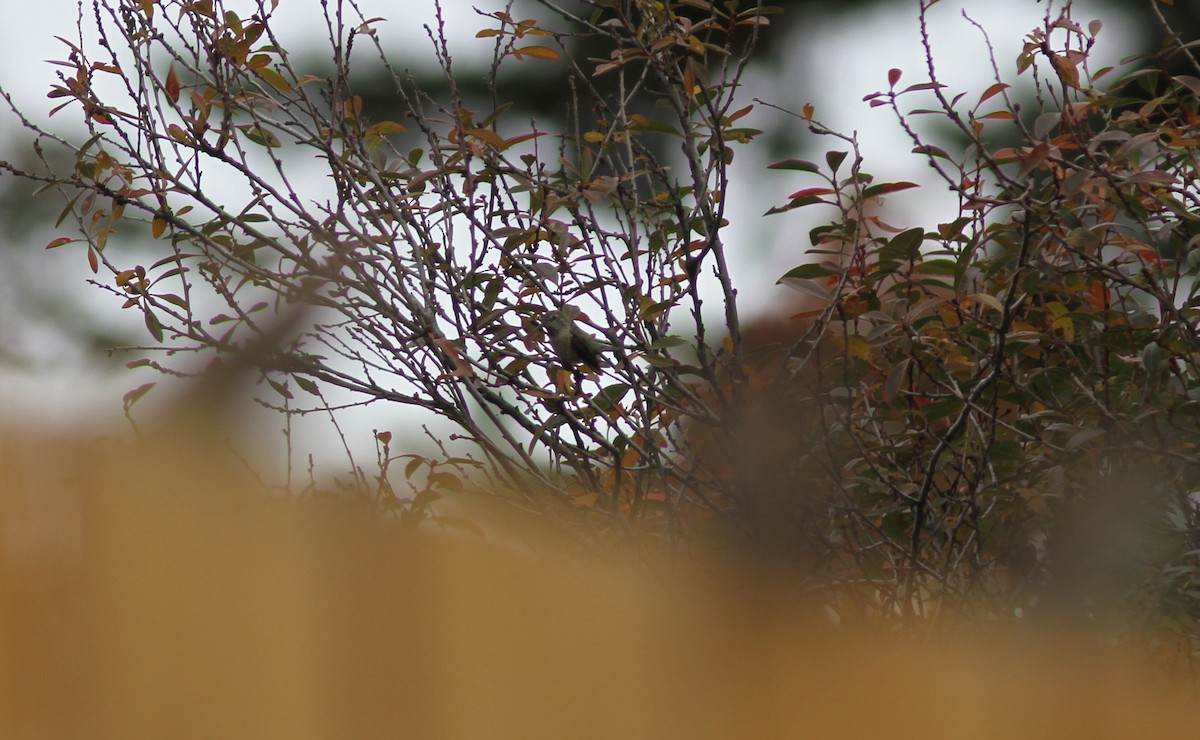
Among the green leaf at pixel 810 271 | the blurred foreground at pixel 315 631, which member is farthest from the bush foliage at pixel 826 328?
the blurred foreground at pixel 315 631

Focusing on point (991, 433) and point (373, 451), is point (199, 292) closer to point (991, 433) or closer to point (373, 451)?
point (373, 451)

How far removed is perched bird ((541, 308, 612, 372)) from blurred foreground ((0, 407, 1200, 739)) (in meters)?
0.76

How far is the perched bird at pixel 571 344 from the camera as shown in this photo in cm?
196

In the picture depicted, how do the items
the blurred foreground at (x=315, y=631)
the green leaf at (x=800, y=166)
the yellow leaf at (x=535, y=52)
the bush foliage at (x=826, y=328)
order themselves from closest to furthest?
1. the blurred foreground at (x=315, y=631)
2. the bush foliage at (x=826, y=328)
3. the green leaf at (x=800, y=166)
4. the yellow leaf at (x=535, y=52)

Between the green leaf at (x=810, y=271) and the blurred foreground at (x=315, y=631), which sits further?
the green leaf at (x=810, y=271)

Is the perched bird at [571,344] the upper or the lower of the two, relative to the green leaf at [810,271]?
lower

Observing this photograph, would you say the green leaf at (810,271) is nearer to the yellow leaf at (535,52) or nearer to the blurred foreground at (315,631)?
the yellow leaf at (535,52)

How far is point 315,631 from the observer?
982 mm

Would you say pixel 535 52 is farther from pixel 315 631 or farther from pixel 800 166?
pixel 315 631

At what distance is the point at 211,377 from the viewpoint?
3.06 ft

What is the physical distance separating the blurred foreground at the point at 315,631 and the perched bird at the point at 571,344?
29.8 inches

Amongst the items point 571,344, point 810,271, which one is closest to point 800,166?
point 810,271

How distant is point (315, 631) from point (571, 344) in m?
1.03

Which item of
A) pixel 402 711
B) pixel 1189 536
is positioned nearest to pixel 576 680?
pixel 402 711
